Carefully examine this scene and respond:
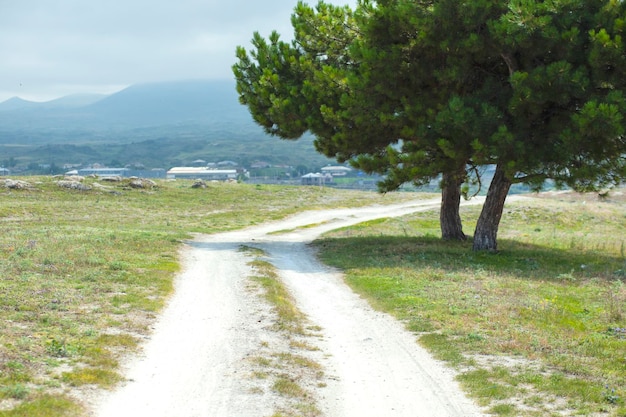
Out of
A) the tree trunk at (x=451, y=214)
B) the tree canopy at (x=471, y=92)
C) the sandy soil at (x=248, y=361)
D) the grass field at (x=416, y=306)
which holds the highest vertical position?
the tree canopy at (x=471, y=92)

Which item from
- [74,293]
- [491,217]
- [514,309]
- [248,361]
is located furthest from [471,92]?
[248,361]

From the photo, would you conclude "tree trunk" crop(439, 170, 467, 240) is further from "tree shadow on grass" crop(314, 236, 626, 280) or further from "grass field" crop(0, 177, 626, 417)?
"grass field" crop(0, 177, 626, 417)

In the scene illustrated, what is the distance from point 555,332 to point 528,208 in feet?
148

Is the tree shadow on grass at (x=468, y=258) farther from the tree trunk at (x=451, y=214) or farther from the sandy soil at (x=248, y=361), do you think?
the sandy soil at (x=248, y=361)

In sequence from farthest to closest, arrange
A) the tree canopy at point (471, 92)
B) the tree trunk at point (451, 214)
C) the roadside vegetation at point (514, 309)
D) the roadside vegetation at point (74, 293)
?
the tree trunk at point (451, 214) < the tree canopy at point (471, 92) < the roadside vegetation at point (514, 309) < the roadside vegetation at point (74, 293)

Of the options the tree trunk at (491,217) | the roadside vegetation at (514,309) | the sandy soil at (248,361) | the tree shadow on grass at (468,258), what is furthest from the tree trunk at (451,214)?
the sandy soil at (248,361)

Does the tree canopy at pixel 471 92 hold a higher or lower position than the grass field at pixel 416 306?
higher

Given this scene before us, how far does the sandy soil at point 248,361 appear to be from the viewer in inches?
423

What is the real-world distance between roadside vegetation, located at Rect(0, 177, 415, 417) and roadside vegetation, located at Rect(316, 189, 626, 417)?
675cm

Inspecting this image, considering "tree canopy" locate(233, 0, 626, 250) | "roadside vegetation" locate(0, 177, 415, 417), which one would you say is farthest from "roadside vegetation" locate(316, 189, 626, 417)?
"roadside vegetation" locate(0, 177, 415, 417)

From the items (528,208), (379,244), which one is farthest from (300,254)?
(528,208)

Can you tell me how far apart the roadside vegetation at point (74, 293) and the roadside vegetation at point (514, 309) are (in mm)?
6754

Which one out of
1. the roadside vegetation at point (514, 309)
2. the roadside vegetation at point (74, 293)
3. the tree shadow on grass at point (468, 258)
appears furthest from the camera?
the tree shadow on grass at point (468, 258)

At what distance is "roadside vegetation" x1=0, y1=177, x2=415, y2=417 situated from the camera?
1091 cm
